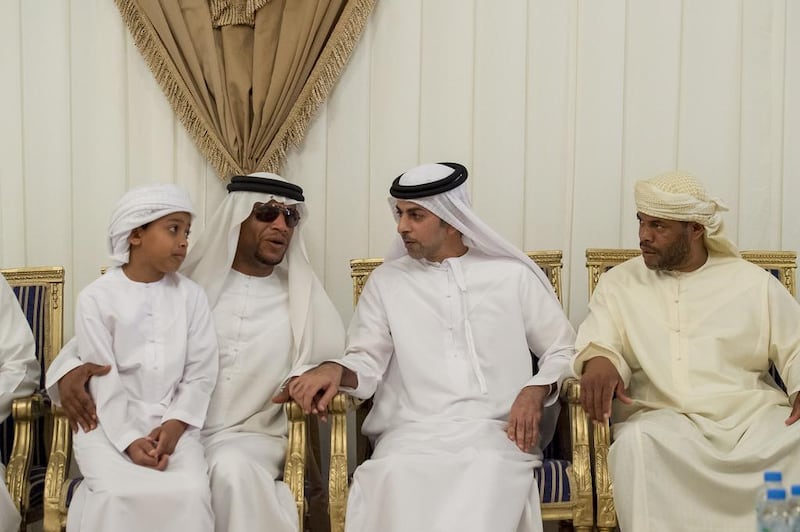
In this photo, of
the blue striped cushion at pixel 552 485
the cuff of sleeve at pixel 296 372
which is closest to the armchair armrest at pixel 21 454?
Result: the cuff of sleeve at pixel 296 372

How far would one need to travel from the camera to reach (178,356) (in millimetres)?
3910

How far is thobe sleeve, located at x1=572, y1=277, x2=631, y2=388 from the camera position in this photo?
13.2 feet

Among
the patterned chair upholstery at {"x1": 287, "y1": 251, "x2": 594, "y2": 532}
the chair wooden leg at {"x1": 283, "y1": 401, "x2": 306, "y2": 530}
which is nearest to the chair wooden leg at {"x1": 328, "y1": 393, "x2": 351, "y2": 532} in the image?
the patterned chair upholstery at {"x1": 287, "y1": 251, "x2": 594, "y2": 532}

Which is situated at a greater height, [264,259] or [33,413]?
[264,259]

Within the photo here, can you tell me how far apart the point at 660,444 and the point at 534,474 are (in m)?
0.45

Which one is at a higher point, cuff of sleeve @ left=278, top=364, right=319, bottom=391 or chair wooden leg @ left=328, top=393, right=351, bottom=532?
cuff of sleeve @ left=278, top=364, right=319, bottom=391

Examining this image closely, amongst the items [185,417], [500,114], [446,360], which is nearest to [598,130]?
[500,114]

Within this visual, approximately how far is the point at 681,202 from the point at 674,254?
0.70 feet

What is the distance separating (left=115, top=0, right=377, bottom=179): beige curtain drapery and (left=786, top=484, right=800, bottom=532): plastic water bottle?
9.60 ft

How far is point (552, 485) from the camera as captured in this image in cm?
379

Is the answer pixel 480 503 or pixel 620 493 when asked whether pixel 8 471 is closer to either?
pixel 480 503

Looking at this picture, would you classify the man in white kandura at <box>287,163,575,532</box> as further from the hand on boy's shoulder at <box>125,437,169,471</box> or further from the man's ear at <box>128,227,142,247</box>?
the man's ear at <box>128,227,142,247</box>

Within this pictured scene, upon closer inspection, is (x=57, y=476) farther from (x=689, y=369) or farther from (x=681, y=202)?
(x=681, y=202)

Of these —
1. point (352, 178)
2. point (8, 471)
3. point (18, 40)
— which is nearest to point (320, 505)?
point (8, 471)
